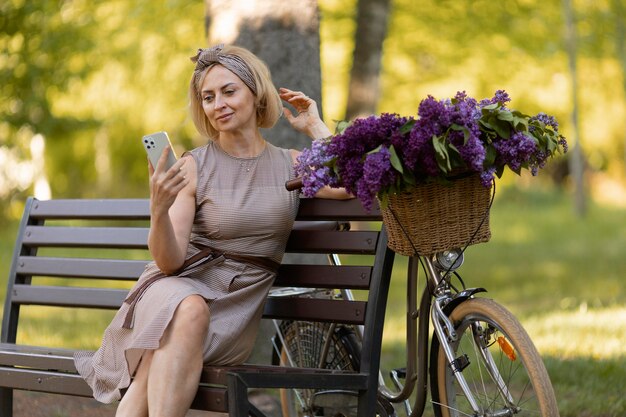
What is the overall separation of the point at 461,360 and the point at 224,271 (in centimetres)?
88

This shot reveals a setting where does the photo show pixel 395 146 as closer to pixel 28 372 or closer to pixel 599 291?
pixel 28 372

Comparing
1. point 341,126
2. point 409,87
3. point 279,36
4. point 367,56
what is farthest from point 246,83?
point 409,87

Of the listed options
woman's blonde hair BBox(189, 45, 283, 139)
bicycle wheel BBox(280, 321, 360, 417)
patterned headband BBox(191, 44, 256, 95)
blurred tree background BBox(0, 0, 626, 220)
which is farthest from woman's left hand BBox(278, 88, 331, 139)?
blurred tree background BBox(0, 0, 626, 220)

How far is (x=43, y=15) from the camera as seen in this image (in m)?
16.3

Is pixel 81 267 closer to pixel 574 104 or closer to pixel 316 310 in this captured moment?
pixel 316 310

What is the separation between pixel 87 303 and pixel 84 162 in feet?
82.7

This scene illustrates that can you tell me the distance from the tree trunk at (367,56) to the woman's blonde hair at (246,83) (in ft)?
28.3

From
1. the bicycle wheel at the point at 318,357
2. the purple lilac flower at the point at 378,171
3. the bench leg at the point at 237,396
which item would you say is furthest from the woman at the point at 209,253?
the purple lilac flower at the point at 378,171

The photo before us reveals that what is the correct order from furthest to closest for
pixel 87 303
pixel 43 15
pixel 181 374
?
pixel 43 15 → pixel 87 303 → pixel 181 374

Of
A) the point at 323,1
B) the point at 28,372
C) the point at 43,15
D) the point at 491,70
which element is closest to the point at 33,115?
the point at 43,15

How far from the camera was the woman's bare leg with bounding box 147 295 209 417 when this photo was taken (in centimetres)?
339

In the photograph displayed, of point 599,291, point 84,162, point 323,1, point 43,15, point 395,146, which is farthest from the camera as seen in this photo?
point 84,162

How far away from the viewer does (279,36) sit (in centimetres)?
566

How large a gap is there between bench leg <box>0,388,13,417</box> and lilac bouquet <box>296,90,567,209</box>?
74.0 inches
